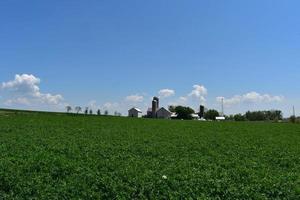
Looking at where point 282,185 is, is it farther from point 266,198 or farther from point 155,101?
point 155,101

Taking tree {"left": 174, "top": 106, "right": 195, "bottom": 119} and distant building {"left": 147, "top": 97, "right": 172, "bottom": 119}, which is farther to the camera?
distant building {"left": 147, "top": 97, "right": 172, "bottom": 119}

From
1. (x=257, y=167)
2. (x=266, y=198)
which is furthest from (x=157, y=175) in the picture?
(x=257, y=167)

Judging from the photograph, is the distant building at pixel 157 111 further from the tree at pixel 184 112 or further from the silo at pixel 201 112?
the silo at pixel 201 112

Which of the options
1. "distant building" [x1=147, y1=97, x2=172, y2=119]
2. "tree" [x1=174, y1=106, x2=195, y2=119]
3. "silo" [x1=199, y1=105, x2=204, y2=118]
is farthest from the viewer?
"silo" [x1=199, y1=105, x2=204, y2=118]

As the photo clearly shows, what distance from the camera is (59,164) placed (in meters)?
15.8

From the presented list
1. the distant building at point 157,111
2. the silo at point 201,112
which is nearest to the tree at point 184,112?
the distant building at point 157,111

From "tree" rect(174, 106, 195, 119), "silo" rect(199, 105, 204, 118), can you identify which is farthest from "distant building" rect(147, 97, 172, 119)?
"silo" rect(199, 105, 204, 118)

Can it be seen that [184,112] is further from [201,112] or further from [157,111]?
[201,112]

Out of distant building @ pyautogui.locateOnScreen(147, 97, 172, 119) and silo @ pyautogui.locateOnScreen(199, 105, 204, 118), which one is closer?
distant building @ pyautogui.locateOnScreen(147, 97, 172, 119)

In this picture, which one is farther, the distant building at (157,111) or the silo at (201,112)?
the silo at (201,112)

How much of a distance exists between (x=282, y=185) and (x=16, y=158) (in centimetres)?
991

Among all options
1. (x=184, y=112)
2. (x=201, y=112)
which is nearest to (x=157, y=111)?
(x=184, y=112)

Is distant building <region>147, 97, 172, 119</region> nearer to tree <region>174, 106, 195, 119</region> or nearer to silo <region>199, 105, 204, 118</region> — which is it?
tree <region>174, 106, 195, 119</region>

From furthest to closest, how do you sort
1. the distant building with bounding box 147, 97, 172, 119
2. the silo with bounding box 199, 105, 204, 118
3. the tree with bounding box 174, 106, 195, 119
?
1. the silo with bounding box 199, 105, 204, 118
2. the distant building with bounding box 147, 97, 172, 119
3. the tree with bounding box 174, 106, 195, 119
